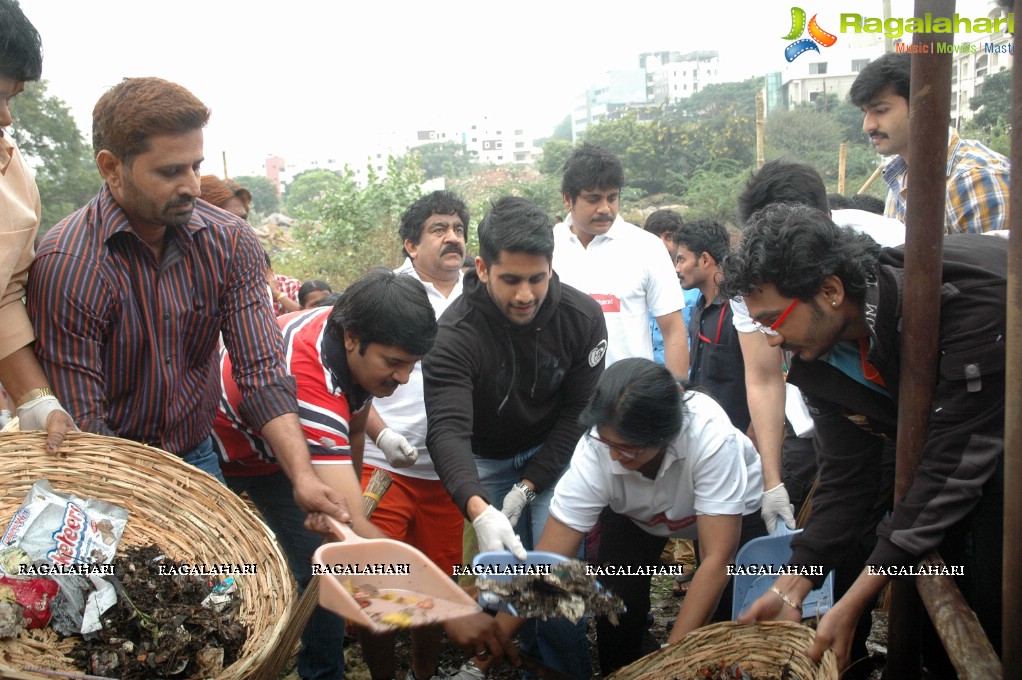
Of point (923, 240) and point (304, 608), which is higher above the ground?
point (923, 240)

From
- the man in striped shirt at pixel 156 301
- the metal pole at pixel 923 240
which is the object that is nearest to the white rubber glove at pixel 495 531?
the man in striped shirt at pixel 156 301

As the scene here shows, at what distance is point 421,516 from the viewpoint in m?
3.31

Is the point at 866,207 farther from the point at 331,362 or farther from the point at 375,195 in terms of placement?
the point at 375,195

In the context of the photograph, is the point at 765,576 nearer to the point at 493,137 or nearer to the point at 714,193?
the point at 714,193

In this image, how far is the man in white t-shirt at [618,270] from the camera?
391 cm

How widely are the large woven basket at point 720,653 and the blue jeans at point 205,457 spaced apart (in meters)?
1.39

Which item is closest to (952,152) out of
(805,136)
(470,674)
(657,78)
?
(470,674)

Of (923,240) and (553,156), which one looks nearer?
(923,240)

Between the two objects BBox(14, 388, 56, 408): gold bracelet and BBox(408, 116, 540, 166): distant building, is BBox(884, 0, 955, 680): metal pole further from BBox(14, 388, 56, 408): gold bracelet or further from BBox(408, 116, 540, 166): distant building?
BBox(408, 116, 540, 166): distant building

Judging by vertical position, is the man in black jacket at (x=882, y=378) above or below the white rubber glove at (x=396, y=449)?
above

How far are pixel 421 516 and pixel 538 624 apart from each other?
0.77 metres

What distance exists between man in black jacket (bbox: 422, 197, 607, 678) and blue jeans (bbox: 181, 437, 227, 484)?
0.69 metres

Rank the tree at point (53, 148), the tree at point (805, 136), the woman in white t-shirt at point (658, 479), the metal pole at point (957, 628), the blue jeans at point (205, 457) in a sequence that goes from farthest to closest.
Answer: the tree at point (805, 136), the tree at point (53, 148), the blue jeans at point (205, 457), the woman in white t-shirt at point (658, 479), the metal pole at point (957, 628)

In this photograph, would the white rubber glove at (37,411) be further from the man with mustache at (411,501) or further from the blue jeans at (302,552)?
the man with mustache at (411,501)
